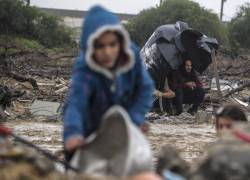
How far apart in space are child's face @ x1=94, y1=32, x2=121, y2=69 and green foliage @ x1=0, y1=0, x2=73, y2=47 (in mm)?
39615

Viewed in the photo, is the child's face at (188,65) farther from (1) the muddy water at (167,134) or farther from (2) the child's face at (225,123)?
(2) the child's face at (225,123)

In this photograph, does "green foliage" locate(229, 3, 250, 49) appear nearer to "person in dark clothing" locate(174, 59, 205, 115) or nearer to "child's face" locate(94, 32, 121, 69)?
"person in dark clothing" locate(174, 59, 205, 115)

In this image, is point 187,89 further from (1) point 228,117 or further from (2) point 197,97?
(1) point 228,117

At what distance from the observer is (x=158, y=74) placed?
43.2 ft

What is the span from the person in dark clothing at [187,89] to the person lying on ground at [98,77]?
32.4 ft

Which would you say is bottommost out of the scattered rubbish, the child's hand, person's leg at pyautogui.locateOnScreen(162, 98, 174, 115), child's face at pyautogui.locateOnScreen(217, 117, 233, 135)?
the scattered rubbish

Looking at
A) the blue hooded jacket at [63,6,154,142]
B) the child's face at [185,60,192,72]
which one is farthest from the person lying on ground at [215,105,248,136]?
the child's face at [185,60,192,72]

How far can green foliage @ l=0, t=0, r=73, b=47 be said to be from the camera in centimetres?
4362

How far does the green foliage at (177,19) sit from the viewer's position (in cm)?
4397

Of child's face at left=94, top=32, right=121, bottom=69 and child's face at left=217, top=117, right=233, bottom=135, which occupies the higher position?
child's face at left=94, top=32, right=121, bottom=69

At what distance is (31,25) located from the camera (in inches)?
1777

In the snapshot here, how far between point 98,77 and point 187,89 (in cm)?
→ 1026

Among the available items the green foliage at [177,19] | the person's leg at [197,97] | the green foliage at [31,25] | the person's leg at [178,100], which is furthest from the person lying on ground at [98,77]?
the green foliage at [177,19]

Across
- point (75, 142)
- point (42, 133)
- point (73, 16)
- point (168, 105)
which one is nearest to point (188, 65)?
point (168, 105)
